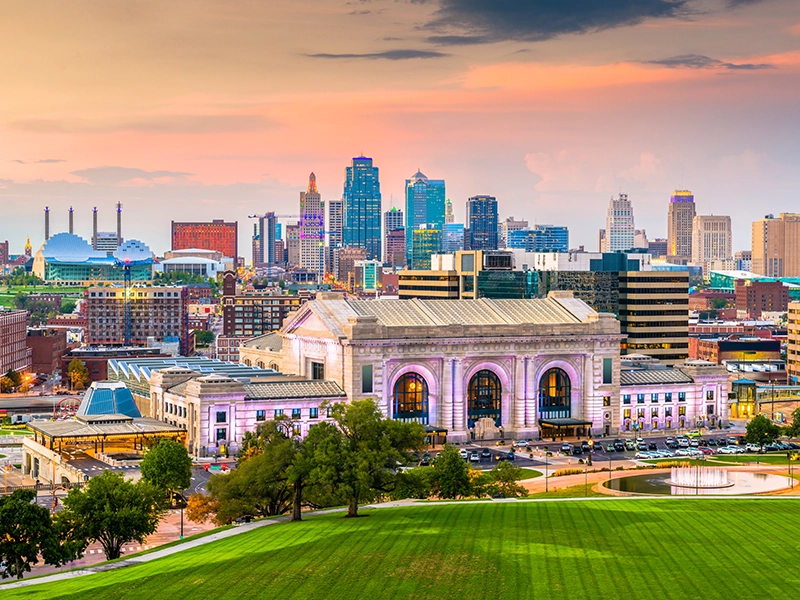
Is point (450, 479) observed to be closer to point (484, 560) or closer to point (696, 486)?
point (696, 486)

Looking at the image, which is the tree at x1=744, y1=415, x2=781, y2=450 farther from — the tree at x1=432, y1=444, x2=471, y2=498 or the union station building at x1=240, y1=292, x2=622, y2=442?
the tree at x1=432, y1=444, x2=471, y2=498

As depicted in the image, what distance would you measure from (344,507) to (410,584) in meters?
33.8

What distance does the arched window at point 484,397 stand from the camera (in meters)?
193

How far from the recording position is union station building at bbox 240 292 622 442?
185000 mm

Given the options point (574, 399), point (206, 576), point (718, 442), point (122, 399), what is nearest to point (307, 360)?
point (122, 399)

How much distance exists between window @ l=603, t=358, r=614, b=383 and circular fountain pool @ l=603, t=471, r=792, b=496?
4817 centimetres

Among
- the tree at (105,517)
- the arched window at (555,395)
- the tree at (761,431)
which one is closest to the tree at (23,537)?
the tree at (105,517)

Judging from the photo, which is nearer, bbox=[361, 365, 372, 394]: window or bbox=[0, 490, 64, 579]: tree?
bbox=[0, 490, 64, 579]: tree

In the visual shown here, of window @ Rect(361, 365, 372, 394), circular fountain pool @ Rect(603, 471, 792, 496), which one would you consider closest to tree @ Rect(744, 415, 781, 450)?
circular fountain pool @ Rect(603, 471, 792, 496)

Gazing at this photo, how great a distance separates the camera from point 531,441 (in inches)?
7500

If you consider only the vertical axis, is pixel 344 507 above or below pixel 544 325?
below

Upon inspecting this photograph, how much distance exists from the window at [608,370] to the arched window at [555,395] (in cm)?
535

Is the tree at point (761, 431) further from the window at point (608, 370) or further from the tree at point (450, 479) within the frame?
the tree at point (450, 479)

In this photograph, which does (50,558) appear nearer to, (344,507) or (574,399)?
(344,507)
